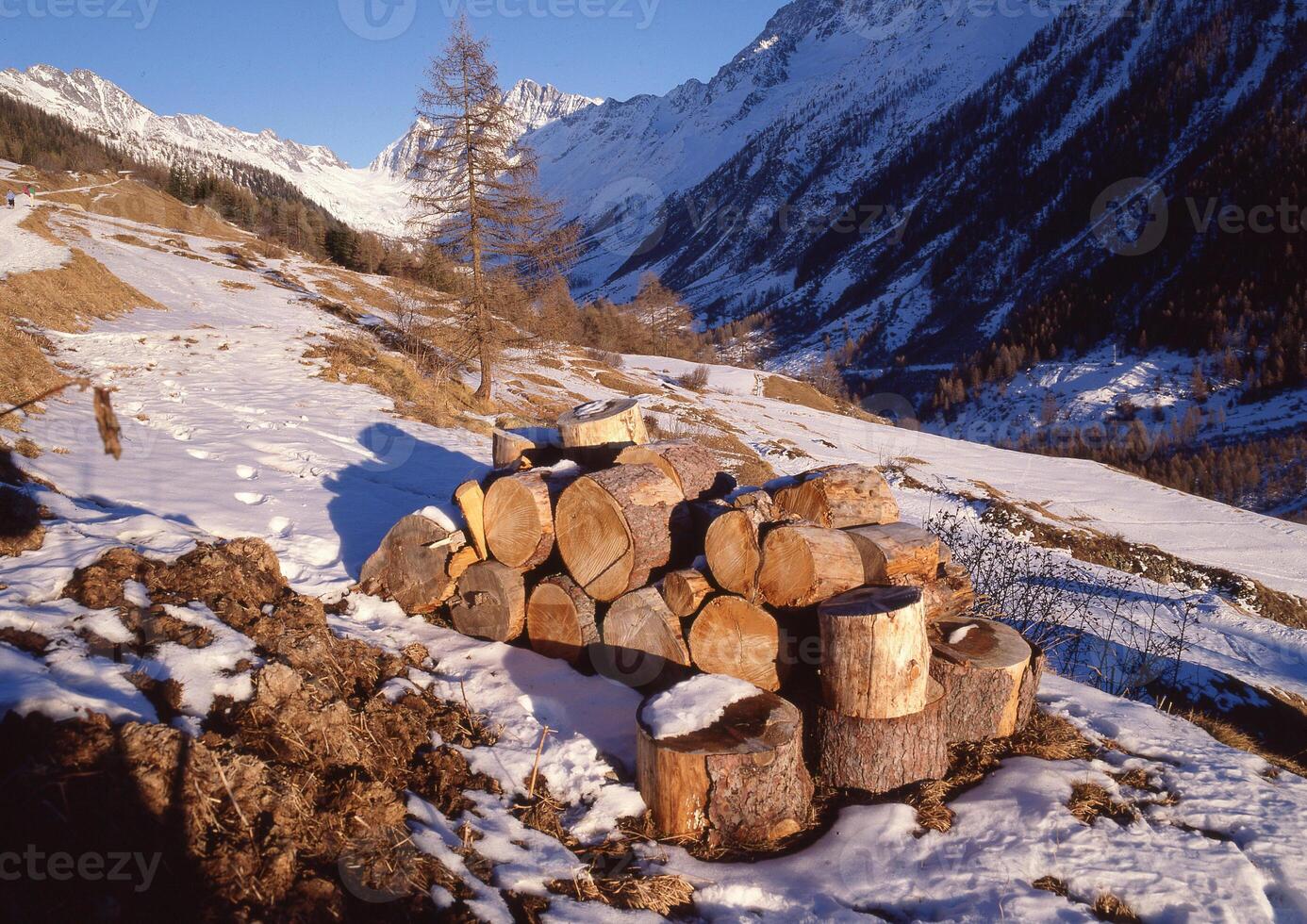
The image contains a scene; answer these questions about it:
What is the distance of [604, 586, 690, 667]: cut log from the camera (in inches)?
178

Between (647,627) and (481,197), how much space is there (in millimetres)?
14634

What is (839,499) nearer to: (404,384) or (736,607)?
(736,607)

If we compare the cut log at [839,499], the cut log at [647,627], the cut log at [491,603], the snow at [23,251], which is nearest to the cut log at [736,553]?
the cut log at [647,627]

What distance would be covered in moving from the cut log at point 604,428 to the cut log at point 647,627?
166 cm

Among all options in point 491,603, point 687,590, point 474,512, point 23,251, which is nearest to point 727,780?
point 687,590

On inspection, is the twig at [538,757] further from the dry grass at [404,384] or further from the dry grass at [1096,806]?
the dry grass at [404,384]

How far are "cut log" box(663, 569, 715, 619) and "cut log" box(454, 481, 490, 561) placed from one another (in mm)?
1635

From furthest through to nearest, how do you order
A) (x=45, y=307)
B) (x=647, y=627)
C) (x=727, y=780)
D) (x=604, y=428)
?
(x=45, y=307) < (x=604, y=428) < (x=647, y=627) < (x=727, y=780)

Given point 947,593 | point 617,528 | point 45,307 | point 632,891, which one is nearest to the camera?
point 632,891

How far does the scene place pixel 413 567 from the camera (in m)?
5.38

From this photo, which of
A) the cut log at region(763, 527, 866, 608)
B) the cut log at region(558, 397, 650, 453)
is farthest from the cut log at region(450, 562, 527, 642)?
the cut log at region(763, 527, 866, 608)

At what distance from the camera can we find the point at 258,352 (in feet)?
51.8

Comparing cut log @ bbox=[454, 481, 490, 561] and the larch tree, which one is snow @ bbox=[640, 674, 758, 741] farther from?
the larch tree

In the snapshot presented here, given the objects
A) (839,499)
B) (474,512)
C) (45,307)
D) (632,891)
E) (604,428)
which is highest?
(45,307)
